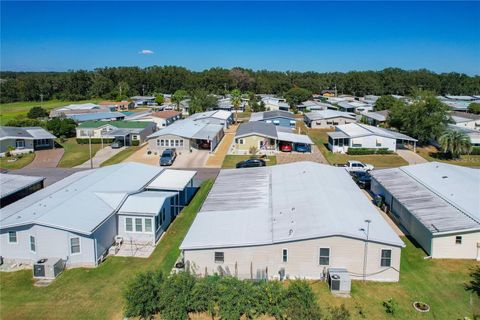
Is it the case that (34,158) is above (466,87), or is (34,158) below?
below

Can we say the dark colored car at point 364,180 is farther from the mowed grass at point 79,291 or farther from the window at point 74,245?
the window at point 74,245

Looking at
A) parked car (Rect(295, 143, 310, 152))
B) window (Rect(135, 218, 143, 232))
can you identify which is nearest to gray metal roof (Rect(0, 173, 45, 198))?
window (Rect(135, 218, 143, 232))

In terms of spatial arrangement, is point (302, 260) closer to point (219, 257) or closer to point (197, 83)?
point (219, 257)

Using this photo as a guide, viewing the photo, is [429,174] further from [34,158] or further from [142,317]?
[34,158]

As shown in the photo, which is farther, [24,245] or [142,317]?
[24,245]

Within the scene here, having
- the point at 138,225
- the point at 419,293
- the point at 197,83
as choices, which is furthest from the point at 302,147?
the point at 197,83

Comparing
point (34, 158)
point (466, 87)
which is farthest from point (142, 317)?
point (466, 87)
